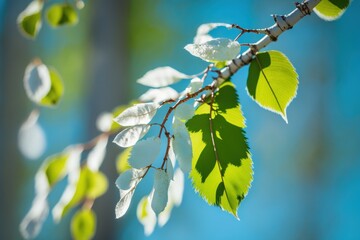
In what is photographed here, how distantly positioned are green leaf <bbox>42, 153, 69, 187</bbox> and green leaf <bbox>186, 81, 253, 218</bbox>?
202mm

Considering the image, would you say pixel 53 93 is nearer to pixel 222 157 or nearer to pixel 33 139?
pixel 33 139

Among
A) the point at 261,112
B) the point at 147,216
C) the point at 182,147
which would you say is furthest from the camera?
the point at 261,112

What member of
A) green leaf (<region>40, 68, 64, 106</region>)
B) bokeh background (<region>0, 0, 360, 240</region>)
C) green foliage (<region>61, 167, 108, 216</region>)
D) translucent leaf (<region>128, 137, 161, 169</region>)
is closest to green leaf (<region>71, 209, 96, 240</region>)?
green foliage (<region>61, 167, 108, 216</region>)

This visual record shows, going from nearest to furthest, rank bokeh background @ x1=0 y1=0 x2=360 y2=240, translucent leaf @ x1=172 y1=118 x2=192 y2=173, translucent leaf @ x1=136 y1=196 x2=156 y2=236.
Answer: translucent leaf @ x1=172 y1=118 x2=192 y2=173
translucent leaf @ x1=136 y1=196 x2=156 y2=236
bokeh background @ x1=0 y1=0 x2=360 y2=240

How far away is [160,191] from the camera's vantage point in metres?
0.24

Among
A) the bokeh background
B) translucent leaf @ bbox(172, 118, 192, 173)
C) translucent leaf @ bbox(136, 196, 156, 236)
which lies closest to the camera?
translucent leaf @ bbox(172, 118, 192, 173)

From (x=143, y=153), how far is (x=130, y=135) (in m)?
0.01

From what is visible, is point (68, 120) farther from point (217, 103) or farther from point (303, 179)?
point (217, 103)

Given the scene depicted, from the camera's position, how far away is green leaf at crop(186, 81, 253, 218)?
25 cm

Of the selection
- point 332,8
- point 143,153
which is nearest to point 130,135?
point 143,153

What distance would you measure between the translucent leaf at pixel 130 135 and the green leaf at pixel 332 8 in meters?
0.14

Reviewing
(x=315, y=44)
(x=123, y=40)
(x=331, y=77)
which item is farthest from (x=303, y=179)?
(x=123, y=40)

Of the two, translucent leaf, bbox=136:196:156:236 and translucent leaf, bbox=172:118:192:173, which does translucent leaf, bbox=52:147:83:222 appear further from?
translucent leaf, bbox=172:118:192:173

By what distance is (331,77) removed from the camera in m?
3.14
